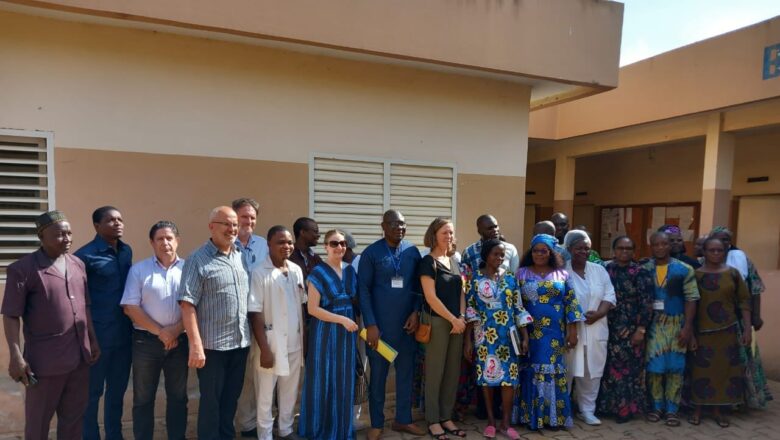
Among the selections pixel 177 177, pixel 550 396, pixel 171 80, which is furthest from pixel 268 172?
pixel 550 396

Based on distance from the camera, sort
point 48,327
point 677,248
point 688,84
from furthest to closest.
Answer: point 688,84 < point 677,248 < point 48,327

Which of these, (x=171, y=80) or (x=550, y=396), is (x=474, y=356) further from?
(x=171, y=80)

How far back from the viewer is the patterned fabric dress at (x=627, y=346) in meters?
3.79

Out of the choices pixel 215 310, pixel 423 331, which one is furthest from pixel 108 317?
pixel 423 331

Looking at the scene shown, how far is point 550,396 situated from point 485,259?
1.19m

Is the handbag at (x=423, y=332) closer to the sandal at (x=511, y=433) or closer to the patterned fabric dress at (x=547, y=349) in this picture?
the patterned fabric dress at (x=547, y=349)

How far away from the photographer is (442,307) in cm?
332

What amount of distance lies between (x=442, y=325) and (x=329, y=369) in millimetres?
881

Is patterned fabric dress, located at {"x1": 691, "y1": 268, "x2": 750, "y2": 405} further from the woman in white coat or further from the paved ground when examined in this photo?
the woman in white coat

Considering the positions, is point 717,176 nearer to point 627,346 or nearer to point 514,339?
point 627,346

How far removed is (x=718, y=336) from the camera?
3822mm

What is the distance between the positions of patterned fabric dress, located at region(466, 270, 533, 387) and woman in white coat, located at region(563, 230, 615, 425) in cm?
58

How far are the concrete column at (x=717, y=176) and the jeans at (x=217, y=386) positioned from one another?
6.49 meters

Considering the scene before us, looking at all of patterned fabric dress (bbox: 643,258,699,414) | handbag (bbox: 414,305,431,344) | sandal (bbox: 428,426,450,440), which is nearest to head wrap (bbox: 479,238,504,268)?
handbag (bbox: 414,305,431,344)
